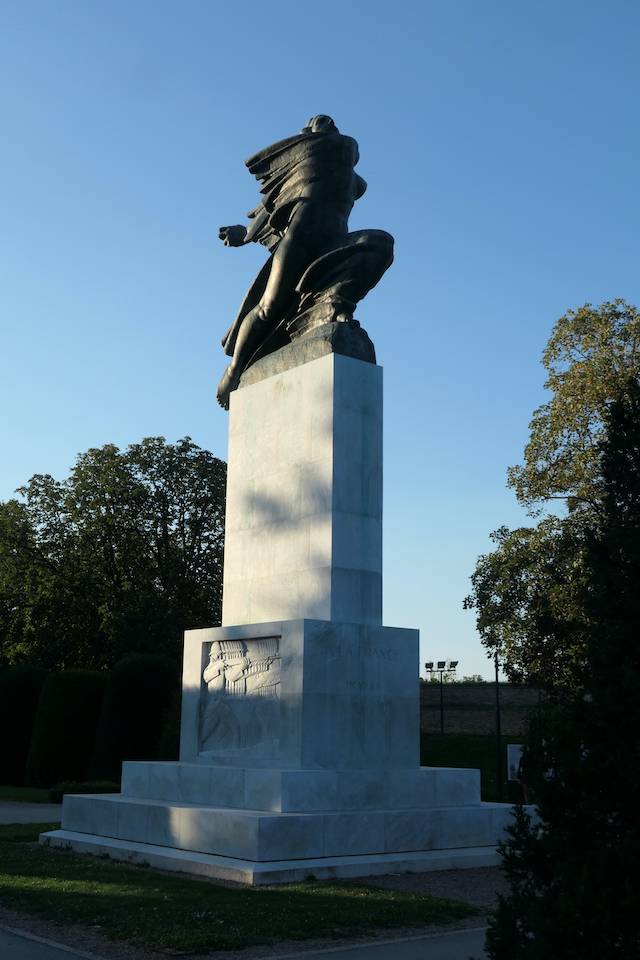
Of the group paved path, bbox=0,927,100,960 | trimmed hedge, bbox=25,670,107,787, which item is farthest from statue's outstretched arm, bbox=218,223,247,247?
trimmed hedge, bbox=25,670,107,787

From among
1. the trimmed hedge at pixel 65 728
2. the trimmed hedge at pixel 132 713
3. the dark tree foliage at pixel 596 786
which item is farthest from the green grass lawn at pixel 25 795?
the dark tree foliage at pixel 596 786

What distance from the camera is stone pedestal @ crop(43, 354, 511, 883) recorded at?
1005 centimetres

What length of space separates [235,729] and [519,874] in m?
7.80

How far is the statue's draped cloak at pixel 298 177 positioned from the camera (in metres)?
13.9

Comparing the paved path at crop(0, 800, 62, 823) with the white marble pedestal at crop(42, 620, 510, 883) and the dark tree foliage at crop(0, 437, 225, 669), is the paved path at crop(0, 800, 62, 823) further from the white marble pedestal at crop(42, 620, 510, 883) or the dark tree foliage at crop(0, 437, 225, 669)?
the dark tree foliage at crop(0, 437, 225, 669)

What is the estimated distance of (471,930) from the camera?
7.34m

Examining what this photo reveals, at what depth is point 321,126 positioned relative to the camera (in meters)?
14.1

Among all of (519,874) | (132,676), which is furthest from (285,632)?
(132,676)

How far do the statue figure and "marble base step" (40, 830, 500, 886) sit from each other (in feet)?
22.2

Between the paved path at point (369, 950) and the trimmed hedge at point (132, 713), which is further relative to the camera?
the trimmed hedge at point (132, 713)

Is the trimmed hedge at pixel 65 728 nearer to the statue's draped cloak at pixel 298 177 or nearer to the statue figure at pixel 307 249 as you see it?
the statue figure at pixel 307 249

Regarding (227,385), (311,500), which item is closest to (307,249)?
(227,385)

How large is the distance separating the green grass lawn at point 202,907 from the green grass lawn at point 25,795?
12.5 m

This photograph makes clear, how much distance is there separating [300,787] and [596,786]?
6472 millimetres
